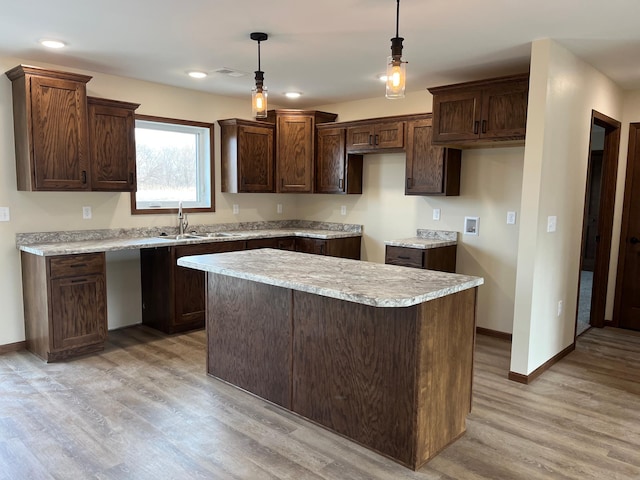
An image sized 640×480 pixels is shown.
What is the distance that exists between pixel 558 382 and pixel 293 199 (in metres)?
3.80

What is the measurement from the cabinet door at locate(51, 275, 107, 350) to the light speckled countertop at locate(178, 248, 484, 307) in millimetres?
1124

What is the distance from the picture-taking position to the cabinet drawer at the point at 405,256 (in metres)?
4.37

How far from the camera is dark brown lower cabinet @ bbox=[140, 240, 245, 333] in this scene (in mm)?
4379

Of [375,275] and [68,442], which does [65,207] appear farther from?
[375,275]

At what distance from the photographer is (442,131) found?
4086 millimetres

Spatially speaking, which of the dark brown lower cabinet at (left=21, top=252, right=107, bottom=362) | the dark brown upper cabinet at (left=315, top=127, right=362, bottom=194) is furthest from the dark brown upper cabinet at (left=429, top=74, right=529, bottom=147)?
the dark brown lower cabinet at (left=21, top=252, right=107, bottom=362)

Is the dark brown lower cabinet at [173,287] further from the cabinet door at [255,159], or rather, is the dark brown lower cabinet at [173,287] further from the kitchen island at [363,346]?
the kitchen island at [363,346]

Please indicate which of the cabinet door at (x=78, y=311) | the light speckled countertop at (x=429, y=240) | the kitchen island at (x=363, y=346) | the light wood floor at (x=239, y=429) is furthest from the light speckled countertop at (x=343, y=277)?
the light speckled countertop at (x=429, y=240)

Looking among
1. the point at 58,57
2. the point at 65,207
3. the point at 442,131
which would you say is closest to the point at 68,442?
the point at 65,207

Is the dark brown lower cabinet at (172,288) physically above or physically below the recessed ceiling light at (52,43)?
below

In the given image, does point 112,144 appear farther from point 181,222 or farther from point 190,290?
point 190,290

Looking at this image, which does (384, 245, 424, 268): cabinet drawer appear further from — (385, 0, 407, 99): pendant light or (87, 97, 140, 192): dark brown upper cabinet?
(87, 97, 140, 192): dark brown upper cabinet

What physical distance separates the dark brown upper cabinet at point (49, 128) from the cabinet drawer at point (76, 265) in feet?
1.94

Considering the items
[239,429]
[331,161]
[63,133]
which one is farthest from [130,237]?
[239,429]
